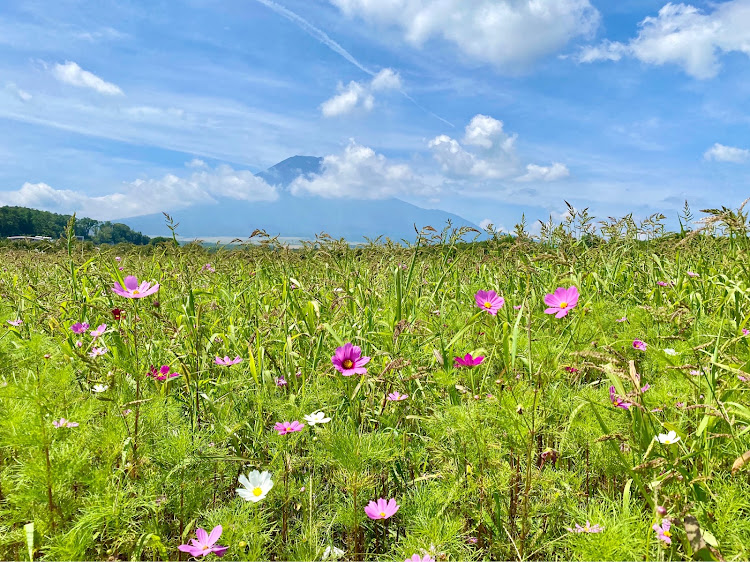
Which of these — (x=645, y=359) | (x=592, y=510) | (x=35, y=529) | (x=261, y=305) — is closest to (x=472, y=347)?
(x=645, y=359)

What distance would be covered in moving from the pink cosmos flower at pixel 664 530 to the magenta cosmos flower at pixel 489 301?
1445mm

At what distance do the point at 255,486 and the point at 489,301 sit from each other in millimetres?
1667

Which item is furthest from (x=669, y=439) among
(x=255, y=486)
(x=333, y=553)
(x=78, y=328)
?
(x=78, y=328)

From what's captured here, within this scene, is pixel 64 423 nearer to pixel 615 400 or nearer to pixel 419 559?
pixel 419 559

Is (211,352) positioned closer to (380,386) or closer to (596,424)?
(380,386)

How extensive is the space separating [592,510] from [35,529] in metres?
1.81

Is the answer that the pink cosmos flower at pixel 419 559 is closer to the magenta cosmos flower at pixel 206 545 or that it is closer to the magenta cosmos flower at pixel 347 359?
the magenta cosmos flower at pixel 206 545

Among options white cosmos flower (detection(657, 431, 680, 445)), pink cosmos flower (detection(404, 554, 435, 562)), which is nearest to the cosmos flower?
pink cosmos flower (detection(404, 554, 435, 562))

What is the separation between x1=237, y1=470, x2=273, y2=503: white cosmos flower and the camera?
1623 millimetres

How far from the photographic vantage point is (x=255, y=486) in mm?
1696

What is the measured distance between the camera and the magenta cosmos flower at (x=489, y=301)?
106 inches

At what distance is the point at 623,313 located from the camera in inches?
127

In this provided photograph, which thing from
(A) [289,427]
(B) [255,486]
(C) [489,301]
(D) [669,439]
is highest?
(C) [489,301]

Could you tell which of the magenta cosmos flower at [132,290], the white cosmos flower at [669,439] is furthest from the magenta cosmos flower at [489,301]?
the magenta cosmos flower at [132,290]
